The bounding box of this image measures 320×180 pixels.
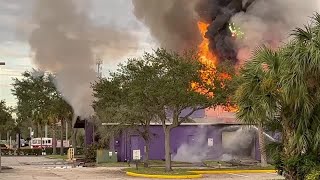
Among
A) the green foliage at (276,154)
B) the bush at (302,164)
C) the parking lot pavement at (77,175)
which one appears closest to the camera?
the bush at (302,164)

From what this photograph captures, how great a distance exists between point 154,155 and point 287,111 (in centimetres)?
3056

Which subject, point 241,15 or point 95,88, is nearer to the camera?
point 95,88

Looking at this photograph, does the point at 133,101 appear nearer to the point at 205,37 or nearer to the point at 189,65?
the point at 189,65

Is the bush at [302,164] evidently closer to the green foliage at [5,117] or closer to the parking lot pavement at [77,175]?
the parking lot pavement at [77,175]

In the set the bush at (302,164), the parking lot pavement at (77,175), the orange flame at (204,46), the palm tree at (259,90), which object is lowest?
the parking lot pavement at (77,175)

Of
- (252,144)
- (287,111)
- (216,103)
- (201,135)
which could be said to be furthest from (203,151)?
(287,111)

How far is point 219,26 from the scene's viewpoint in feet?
204

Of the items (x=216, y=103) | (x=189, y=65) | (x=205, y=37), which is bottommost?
(x=216, y=103)

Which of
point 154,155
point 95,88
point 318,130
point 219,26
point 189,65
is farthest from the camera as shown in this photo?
point 219,26

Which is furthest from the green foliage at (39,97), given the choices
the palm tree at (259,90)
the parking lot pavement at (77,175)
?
the palm tree at (259,90)

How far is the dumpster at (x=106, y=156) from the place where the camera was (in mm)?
44625

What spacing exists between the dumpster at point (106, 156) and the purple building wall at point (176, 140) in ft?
5.10

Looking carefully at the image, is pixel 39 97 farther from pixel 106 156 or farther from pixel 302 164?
pixel 302 164

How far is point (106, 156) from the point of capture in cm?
4509
